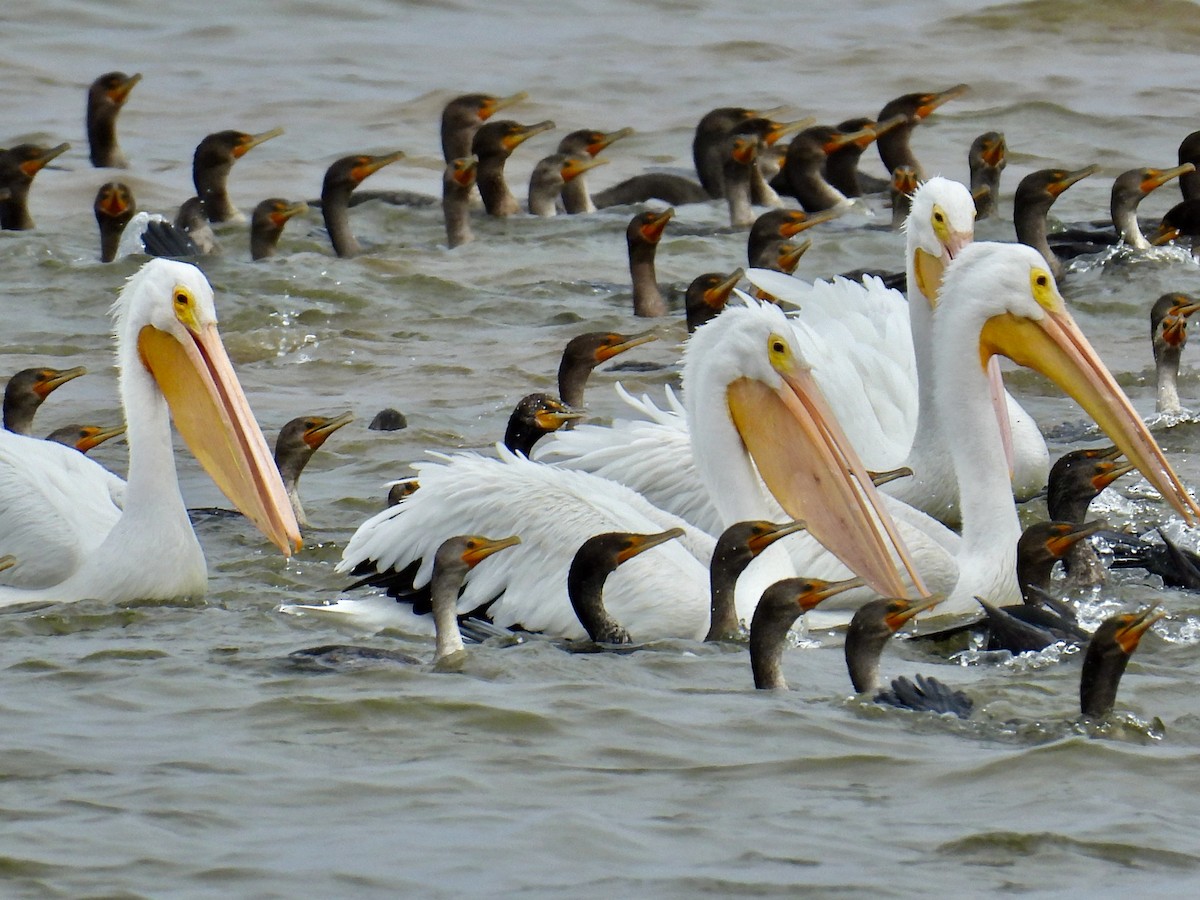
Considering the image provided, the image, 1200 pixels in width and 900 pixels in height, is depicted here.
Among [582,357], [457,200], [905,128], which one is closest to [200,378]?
[582,357]

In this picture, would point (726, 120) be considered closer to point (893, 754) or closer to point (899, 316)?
point (899, 316)

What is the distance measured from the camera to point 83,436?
23.1 ft

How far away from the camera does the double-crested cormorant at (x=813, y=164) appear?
11.9 metres

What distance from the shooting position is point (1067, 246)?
10414 mm

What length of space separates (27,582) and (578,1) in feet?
43.2

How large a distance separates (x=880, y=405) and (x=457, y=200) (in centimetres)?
470

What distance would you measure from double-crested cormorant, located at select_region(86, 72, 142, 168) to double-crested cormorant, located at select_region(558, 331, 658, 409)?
6.29 meters

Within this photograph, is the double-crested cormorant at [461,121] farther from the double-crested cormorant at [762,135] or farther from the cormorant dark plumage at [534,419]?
the cormorant dark plumage at [534,419]

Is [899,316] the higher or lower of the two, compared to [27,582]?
higher

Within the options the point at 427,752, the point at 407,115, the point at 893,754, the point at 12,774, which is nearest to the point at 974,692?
the point at 893,754

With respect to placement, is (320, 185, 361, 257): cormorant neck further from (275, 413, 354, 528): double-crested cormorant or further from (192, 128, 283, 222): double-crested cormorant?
(275, 413, 354, 528): double-crested cormorant

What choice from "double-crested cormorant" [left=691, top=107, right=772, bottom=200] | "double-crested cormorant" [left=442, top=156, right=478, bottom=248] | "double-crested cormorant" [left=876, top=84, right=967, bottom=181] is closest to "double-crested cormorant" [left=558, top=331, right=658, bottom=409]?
"double-crested cormorant" [left=442, top=156, right=478, bottom=248]

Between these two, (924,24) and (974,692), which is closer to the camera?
(974,692)

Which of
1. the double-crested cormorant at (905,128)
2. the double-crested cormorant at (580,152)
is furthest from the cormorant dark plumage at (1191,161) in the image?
the double-crested cormorant at (580,152)
